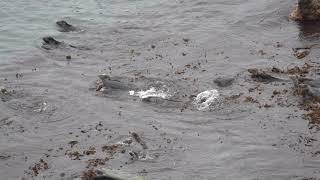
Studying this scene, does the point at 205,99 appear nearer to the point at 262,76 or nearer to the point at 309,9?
the point at 262,76

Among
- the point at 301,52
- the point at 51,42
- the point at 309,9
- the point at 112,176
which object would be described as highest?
the point at 309,9

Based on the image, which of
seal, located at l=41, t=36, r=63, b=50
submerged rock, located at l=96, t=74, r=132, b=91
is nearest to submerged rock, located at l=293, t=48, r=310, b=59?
submerged rock, located at l=96, t=74, r=132, b=91

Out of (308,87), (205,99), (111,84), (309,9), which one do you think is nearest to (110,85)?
(111,84)

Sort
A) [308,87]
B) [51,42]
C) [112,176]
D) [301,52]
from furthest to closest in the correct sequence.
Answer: [51,42] < [301,52] < [308,87] < [112,176]

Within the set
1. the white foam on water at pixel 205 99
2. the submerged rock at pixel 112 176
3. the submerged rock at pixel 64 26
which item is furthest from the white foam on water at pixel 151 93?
the submerged rock at pixel 64 26

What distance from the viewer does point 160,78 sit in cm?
2695

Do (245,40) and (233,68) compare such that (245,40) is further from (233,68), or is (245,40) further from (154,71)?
(154,71)

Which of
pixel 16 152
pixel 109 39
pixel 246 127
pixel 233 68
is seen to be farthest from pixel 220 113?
pixel 109 39

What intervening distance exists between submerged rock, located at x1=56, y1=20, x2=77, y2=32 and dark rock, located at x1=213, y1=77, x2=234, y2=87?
13770 mm

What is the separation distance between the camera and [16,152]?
20.3m

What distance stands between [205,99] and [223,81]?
90.5 inches

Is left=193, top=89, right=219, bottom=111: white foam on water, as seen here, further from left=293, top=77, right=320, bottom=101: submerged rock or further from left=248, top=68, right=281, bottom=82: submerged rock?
left=293, top=77, right=320, bottom=101: submerged rock

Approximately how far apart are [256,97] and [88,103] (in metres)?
7.75

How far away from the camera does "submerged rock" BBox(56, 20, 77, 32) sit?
36.1 metres
